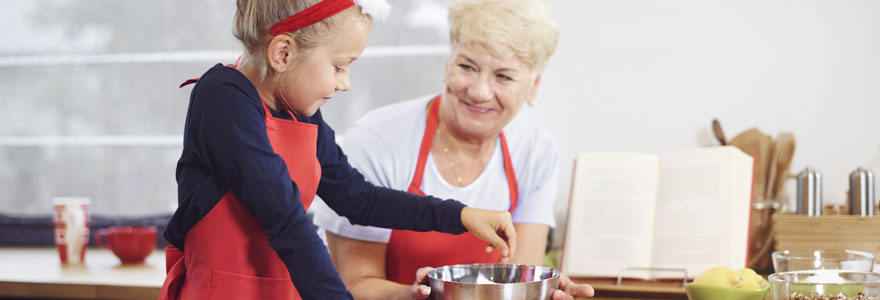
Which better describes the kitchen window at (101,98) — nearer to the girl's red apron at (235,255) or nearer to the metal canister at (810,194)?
the metal canister at (810,194)

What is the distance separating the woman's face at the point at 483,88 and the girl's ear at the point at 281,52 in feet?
2.06

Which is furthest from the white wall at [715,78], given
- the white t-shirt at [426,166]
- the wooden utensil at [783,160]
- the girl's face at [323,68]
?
the girl's face at [323,68]

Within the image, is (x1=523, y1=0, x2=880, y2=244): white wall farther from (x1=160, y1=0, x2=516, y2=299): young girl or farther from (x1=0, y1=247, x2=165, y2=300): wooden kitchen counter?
(x1=160, y1=0, x2=516, y2=299): young girl

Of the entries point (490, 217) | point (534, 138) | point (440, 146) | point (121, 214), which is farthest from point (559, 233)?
point (121, 214)

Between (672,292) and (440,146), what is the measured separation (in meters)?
0.61

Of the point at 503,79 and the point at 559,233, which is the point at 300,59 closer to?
the point at 503,79

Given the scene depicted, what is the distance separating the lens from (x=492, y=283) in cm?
108

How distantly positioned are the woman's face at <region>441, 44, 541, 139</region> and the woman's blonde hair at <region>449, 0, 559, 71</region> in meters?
0.02

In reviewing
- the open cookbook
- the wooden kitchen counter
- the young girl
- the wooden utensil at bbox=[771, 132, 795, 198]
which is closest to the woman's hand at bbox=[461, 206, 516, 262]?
the young girl

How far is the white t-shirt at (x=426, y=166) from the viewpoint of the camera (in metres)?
1.64

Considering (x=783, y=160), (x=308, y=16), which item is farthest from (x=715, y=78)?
(x=308, y=16)

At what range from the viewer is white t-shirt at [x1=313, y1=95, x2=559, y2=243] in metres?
1.64

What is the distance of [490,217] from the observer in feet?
4.15

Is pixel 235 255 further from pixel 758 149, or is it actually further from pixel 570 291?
pixel 758 149
